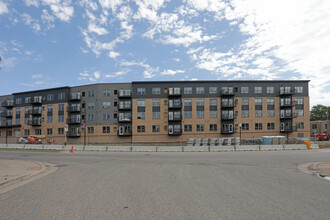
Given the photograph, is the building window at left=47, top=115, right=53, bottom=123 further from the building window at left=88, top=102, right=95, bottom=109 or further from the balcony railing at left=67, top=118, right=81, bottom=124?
the building window at left=88, top=102, right=95, bottom=109

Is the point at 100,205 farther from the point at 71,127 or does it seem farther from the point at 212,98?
the point at 71,127

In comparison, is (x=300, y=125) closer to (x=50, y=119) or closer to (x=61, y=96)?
(x=61, y=96)

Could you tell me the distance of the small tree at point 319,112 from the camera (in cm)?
9311

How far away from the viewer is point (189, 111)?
50.4 metres

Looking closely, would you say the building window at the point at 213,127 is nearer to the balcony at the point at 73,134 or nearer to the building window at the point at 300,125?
the building window at the point at 300,125

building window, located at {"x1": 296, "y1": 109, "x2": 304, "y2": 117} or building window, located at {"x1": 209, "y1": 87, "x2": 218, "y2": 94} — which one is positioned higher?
building window, located at {"x1": 209, "y1": 87, "x2": 218, "y2": 94}

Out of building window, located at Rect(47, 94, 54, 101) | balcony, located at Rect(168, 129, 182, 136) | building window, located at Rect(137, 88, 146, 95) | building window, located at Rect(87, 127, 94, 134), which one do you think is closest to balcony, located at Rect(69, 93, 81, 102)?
building window, located at Rect(47, 94, 54, 101)

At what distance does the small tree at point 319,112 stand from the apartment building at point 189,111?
55.7m

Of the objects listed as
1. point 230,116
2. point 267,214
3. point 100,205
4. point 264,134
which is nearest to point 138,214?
point 100,205

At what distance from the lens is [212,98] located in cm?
5056

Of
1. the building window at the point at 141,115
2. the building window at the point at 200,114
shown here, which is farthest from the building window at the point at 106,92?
the building window at the point at 200,114

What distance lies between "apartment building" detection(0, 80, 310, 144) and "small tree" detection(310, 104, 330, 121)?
55.7 meters

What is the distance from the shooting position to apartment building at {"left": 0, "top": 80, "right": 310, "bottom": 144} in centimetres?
4966

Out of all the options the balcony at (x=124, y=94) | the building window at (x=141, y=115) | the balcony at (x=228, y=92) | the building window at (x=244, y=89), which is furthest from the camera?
the balcony at (x=124, y=94)
